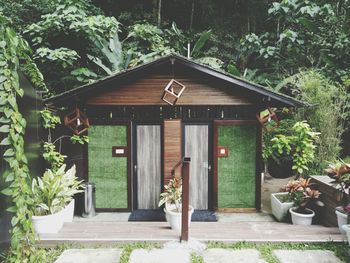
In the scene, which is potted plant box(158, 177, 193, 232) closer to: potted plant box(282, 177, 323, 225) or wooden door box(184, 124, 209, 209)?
wooden door box(184, 124, 209, 209)

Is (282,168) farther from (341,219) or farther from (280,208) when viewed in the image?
(341,219)

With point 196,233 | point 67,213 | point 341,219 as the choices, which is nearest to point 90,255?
point 67,213

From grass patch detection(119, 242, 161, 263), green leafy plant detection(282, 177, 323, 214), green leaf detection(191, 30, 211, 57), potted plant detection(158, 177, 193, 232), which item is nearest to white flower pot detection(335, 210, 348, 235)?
green leafy plant detection(282, 177, 323, 214)

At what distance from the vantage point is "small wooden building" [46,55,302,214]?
7457mm

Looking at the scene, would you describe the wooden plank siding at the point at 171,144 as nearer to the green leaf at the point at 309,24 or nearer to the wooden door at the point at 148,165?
the wooden door at the point at 148,165

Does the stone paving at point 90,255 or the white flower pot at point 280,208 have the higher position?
the white flower pot at point 280,208

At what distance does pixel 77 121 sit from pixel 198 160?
2854 mm

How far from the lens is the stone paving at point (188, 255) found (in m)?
4.96

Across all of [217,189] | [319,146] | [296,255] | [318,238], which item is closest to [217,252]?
[296,255]

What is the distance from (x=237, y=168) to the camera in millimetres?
7641

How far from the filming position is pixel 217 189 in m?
7.67

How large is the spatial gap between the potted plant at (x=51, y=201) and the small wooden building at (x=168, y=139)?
1170 millimetres

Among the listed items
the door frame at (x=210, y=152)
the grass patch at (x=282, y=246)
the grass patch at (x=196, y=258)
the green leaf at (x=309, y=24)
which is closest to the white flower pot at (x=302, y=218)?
the grass patch at (x=282, y=246)

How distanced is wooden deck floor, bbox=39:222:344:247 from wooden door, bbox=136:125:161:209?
1.34 meters
